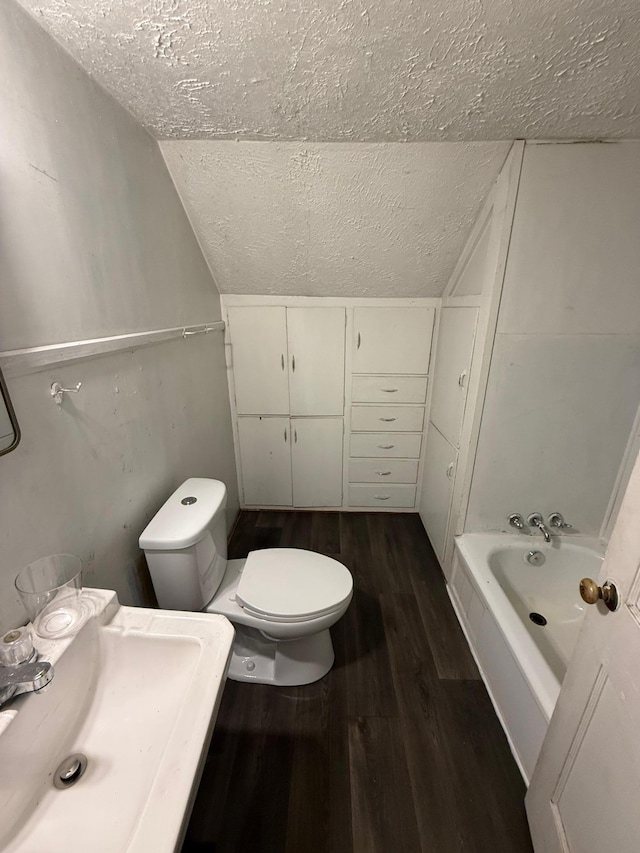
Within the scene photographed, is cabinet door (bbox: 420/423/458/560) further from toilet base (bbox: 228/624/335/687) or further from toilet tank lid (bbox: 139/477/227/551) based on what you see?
toilet tank lid (bbox: 139/477/227/551)

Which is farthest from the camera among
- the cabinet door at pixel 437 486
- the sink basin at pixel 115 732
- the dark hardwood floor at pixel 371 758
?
the cabinet door at pixel 437 486

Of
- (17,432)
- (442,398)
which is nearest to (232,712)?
(17,432)

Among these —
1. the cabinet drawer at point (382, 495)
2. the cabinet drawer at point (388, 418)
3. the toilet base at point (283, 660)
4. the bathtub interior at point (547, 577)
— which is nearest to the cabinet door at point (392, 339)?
the cabinet drawer at point (388, 418)

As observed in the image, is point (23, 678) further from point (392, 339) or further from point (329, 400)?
point (392, 339)

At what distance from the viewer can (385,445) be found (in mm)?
2312

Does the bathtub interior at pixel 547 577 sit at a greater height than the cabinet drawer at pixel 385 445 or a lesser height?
lesser

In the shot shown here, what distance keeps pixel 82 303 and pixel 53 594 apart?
0.70m

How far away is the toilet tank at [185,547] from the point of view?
1.08 metres

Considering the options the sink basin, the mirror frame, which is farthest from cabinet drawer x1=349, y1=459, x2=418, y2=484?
the mirror frame

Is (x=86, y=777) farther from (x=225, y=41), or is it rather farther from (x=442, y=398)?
(x=442, y=398)

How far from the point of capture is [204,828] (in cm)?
97

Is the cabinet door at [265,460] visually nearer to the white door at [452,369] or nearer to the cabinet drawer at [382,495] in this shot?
the cabinet drawer at [382,495]

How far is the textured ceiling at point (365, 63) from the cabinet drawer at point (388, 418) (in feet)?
4.53

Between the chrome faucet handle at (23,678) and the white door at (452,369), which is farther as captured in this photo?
the white door at (452,369)
